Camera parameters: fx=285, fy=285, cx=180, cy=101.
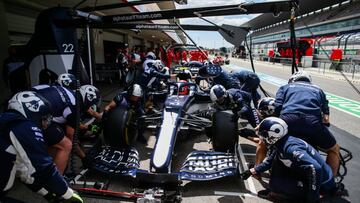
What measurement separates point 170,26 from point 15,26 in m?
5.32

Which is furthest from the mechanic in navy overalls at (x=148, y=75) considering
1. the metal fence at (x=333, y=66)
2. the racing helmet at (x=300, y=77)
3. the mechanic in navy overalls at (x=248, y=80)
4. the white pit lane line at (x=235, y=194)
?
the metal fence at (x=333, y=66)

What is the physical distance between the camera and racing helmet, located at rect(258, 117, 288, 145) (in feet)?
10.1

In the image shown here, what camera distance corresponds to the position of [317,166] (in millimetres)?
2879

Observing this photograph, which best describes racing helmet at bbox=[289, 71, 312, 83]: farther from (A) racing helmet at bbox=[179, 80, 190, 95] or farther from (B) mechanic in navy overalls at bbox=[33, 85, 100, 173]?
(B) mechanic in navy overalls at bbox=[33, 85, 100, 173]

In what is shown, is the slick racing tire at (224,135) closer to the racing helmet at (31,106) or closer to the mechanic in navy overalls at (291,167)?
the mechanic in navy overalls at (291,167)

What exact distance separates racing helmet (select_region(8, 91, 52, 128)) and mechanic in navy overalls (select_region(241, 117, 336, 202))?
220cm

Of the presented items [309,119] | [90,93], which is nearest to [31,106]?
[90,93]

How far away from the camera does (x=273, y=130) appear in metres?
3.09

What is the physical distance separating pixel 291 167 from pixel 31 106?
8.54 ft

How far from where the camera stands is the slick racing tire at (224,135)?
13.3 feet

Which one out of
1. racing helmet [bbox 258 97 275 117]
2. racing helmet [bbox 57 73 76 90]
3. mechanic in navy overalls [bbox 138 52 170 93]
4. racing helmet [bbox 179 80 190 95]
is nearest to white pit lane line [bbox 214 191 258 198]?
racing helmet [bbox 258 97 275 117]

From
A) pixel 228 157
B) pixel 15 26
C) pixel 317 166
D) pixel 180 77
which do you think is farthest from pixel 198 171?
pixel 15 26

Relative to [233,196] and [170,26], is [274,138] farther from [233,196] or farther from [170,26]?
[170,26]

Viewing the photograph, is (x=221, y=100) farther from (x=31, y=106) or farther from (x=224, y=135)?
(x=31, y=106)
